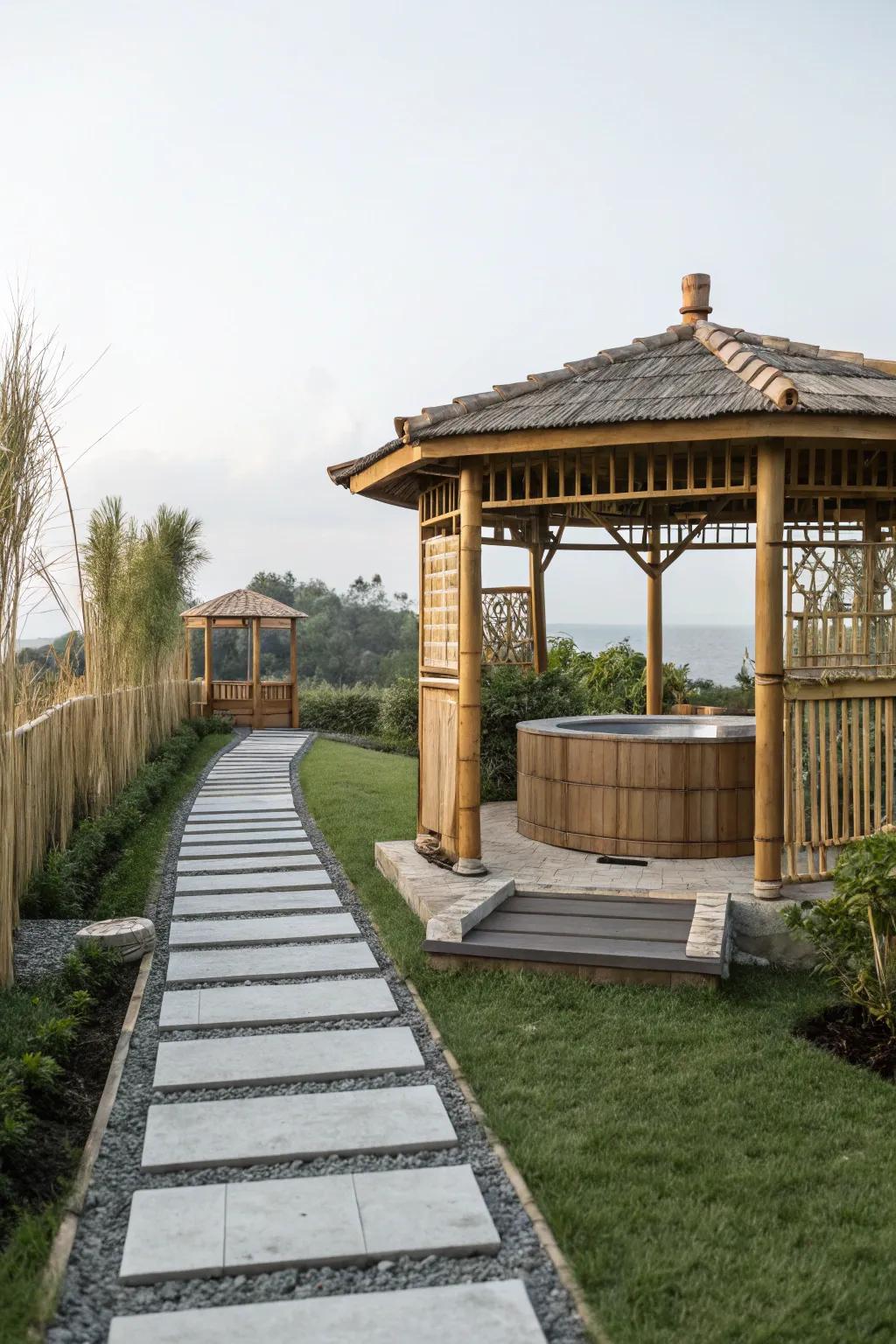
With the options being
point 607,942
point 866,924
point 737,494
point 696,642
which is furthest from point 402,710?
point 696,642

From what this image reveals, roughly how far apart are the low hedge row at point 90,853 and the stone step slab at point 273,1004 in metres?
1.52

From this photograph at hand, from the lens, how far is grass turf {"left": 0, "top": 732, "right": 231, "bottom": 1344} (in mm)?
2535

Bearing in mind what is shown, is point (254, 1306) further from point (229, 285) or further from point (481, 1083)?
point (229, 285)

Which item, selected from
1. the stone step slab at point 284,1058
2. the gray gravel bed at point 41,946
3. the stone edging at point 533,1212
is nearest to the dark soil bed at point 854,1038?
the stone edging at point 533,1212

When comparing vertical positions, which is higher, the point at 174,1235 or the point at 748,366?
the point at 748,366

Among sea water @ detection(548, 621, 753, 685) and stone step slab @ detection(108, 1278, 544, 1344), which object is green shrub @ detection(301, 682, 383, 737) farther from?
sea water @ detection(548, 621, 753, 685)

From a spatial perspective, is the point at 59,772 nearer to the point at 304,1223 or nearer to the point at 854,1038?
the point at 304,1223

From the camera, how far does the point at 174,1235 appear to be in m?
2.85

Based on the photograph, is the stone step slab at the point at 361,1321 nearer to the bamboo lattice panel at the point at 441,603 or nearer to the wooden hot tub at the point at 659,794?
the bamboo lattice panel at the point at 441,603

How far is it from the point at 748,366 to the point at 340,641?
123ft

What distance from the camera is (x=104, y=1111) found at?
3.66m

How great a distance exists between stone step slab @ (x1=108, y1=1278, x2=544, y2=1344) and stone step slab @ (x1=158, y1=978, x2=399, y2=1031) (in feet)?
6.52

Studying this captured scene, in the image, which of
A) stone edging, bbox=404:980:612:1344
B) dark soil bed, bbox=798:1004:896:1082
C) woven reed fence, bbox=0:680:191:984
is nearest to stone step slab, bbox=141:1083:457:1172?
stone edging, bbox=404:980:612:1344

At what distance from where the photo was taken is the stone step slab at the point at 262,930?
19.0ft
